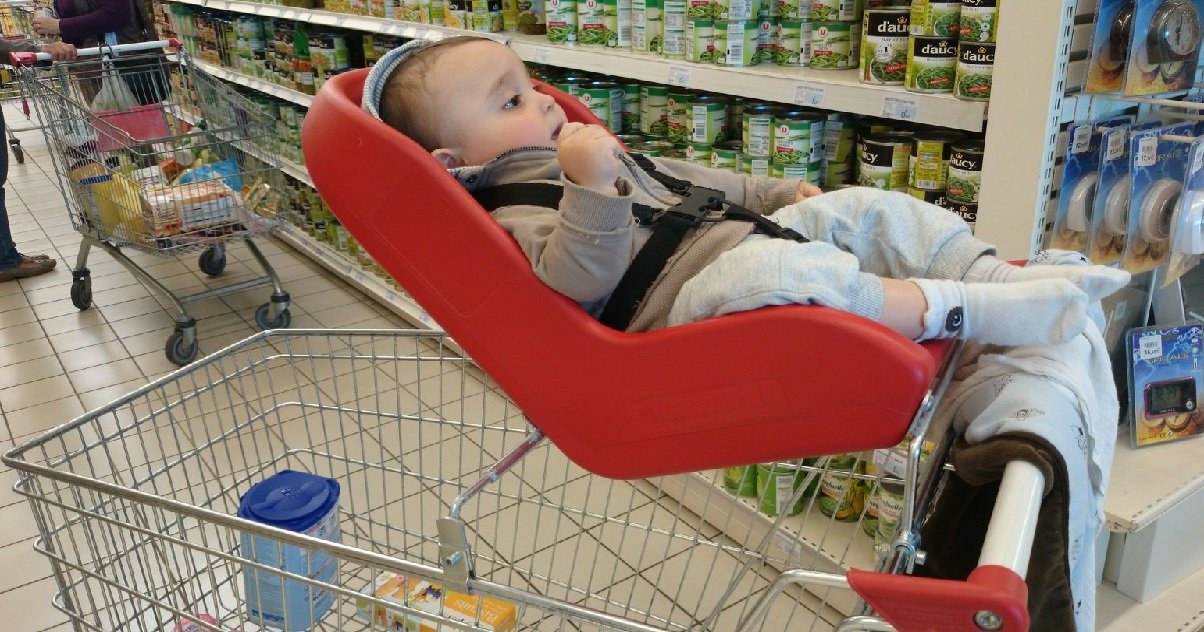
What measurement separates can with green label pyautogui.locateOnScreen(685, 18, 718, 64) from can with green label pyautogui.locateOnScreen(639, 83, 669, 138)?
314mm

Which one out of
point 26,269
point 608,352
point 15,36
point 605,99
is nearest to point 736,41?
point 605,99

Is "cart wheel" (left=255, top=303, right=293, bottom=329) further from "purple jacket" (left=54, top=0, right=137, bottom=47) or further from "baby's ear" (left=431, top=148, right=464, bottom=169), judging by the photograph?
"baby's ear" (left=431, top=148, right=464, bottom=169)

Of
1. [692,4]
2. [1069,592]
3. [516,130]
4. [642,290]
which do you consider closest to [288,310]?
[692,4]

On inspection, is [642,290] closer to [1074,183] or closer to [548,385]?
[548,385]

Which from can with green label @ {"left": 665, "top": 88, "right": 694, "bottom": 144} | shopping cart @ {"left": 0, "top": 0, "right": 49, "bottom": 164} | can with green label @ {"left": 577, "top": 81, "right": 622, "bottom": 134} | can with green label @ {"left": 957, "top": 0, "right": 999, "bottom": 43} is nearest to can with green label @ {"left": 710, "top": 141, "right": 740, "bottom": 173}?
can with green label @ {"left": 665, "top": 88, "right": 694, "bottom": 144}

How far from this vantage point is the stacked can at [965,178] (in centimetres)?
158

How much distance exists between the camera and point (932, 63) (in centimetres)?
157

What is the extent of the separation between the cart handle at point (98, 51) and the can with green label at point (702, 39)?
238 cm

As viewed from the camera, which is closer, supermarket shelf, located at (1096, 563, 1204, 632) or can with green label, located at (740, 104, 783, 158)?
supermarket shelf, located at (1096, 563, 1204, 632)

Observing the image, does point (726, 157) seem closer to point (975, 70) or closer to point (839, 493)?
point (975, 70)

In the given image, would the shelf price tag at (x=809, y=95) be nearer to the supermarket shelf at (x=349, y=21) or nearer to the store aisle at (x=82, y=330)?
the supermarket shelf at (x=349, y=21)

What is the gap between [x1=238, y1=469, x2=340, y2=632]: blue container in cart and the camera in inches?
49.3

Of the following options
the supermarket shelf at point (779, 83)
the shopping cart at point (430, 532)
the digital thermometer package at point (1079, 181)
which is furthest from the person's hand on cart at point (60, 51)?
the digital thermometer package at point (1079, 181)

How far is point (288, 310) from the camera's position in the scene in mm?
3609
